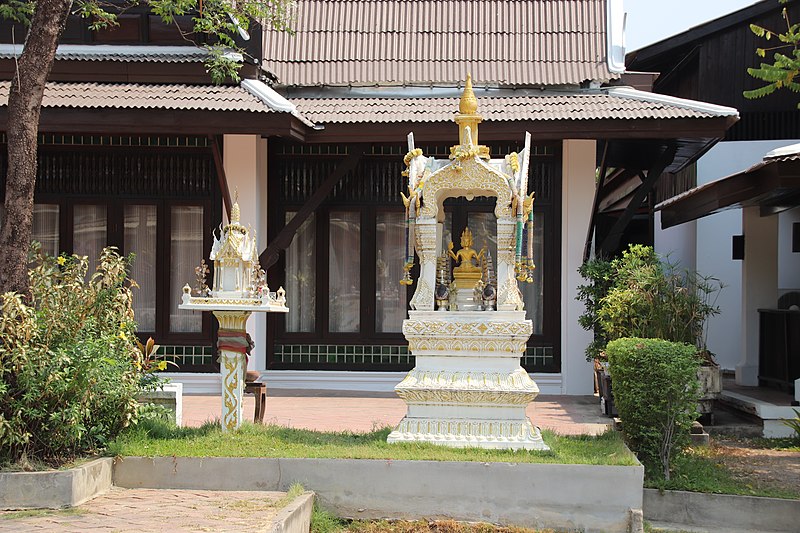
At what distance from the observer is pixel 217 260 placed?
28.2 ft

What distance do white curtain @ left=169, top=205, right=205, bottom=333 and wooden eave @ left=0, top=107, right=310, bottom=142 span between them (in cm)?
181

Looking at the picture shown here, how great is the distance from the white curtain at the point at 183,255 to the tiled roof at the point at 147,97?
1.70 metres

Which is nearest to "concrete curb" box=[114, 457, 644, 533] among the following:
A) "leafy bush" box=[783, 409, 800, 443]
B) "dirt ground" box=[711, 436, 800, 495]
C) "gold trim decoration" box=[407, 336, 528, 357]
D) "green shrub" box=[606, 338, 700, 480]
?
"green shrub" box=[606, 338, 700, 480]

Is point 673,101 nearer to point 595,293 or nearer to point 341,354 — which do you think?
point 595,293

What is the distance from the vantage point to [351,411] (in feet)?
37.6

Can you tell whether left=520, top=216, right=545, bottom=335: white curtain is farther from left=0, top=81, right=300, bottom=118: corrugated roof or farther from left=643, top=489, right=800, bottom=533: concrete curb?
left=643, top=489, right=800, bottom=533: concrete curb

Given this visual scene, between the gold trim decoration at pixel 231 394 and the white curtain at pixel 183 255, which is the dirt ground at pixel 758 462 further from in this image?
the white curtain at pixel 183 255

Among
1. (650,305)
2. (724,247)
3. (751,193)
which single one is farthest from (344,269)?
(724,247)

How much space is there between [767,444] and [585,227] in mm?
3966

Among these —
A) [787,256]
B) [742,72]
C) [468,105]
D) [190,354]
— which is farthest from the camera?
[742,72]

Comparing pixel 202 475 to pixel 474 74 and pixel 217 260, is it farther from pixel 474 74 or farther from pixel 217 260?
pixel 474 74

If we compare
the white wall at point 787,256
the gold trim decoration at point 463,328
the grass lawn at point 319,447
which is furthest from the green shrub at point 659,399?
the white wall at point 787,256

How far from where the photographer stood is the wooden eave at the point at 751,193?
10180 mm

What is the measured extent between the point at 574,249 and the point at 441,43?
12.0ft
